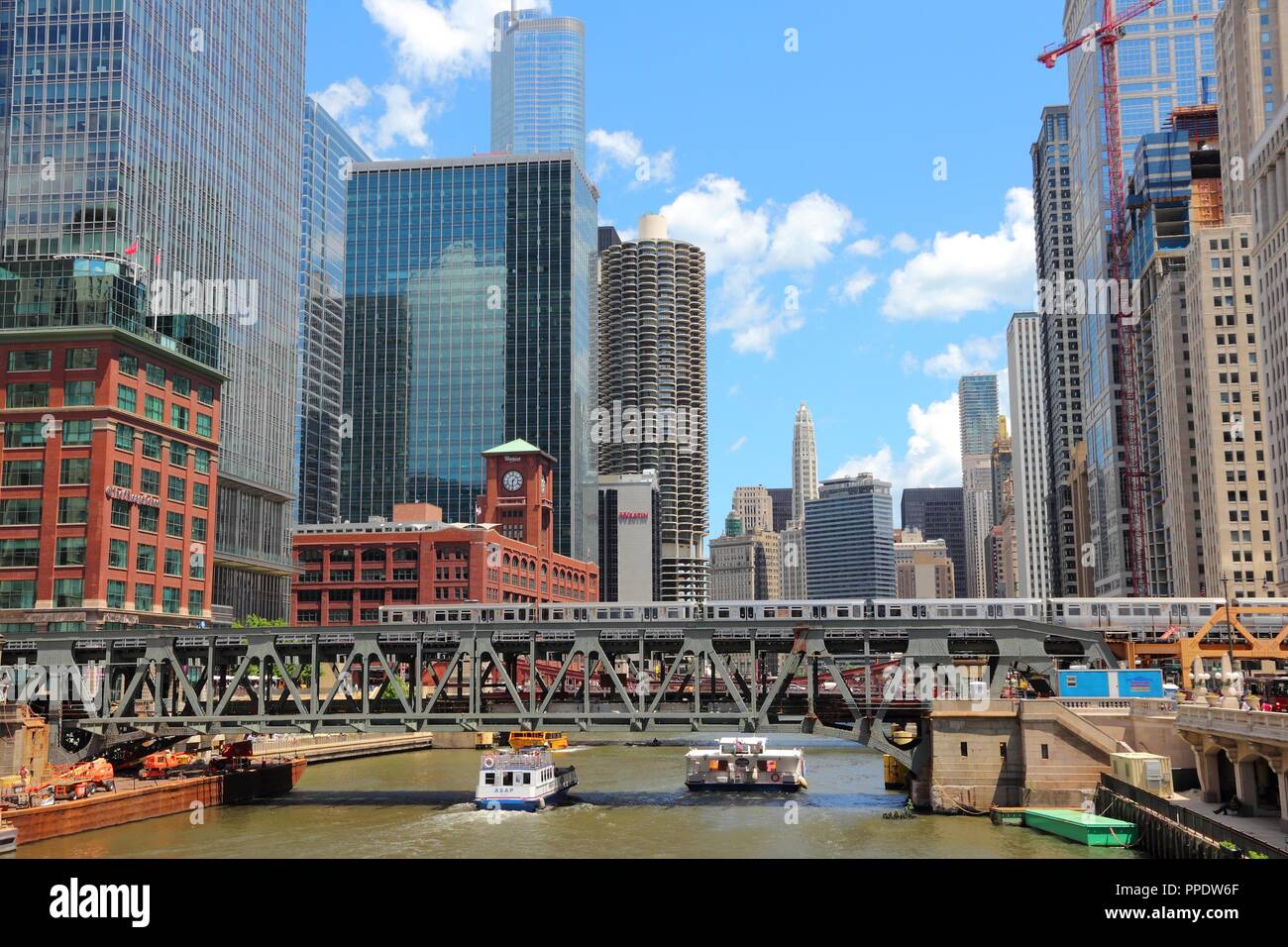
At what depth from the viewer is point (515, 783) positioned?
72812mm

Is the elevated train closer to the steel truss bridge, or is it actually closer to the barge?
the steel truss bridge

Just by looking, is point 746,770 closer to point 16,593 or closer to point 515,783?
point 515,783

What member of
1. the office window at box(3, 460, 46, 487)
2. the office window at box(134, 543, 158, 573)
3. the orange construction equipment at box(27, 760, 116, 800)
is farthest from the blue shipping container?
the office window at box(3, 460, 46, 487)

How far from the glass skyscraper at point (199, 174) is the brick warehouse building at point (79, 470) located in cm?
1537

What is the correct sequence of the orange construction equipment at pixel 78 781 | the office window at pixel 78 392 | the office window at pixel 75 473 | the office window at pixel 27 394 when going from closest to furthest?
the orange construction equipment at pixel 78 781 → the office window at pixel 75 473 → the office window at pixel 78 392 → the office window at pixel 27 394

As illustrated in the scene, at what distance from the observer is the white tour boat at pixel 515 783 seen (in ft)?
235

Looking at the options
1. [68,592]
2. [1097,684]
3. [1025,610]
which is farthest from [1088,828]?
[68,592]

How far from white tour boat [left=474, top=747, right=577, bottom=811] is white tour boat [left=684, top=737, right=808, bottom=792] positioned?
570 inches

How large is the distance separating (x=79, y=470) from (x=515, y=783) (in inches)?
2059

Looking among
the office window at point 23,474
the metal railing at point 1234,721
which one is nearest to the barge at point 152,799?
the office window at point 23,474

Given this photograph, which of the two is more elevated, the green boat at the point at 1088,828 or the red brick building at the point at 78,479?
the red brick building at the point at 78,479

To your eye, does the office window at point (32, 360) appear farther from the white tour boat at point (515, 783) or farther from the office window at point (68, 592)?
the white tour boat at point (515, 783)

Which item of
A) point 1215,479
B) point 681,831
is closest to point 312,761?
point 681,831

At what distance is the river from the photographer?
5450 centimetres
